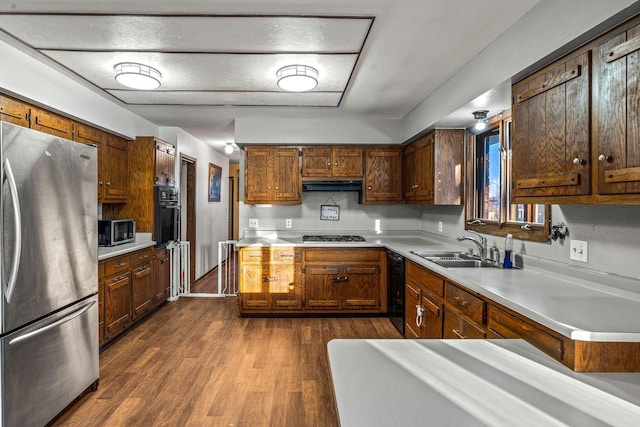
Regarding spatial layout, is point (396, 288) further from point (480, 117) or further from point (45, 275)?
point (45, 275)

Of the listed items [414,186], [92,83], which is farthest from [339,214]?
[92,83]

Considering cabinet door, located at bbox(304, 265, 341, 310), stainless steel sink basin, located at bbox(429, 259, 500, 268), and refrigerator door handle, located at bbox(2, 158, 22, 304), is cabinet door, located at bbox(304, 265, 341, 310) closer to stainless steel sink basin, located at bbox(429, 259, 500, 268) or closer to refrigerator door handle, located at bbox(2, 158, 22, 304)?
stainless steel sink basin, located at bbox(429, 259, 500, 268)

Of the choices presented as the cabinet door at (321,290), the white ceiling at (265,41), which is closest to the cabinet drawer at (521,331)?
the white ceiling at (265,41)

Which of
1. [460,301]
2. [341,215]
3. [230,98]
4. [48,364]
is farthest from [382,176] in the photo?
[48,364]

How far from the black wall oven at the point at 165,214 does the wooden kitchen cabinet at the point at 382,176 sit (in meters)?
2.42

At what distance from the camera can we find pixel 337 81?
9.34ft

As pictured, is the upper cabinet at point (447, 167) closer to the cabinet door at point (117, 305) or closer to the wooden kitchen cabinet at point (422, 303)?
the wooden kitchen cabinet at point (422, 303)

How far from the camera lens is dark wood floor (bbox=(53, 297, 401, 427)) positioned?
2.08 metres

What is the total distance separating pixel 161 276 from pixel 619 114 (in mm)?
4401

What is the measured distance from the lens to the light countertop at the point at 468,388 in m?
0.76

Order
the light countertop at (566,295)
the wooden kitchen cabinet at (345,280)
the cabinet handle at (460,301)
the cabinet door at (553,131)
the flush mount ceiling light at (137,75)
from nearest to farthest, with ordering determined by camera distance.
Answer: the light countertop at (566,295), the cabinet door at (553,131), the cabinet handle at (460,301), the flush mount ceiling light at (137,75), the wooden kitchen cabinet at (345,280)

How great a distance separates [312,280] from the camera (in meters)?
3.83

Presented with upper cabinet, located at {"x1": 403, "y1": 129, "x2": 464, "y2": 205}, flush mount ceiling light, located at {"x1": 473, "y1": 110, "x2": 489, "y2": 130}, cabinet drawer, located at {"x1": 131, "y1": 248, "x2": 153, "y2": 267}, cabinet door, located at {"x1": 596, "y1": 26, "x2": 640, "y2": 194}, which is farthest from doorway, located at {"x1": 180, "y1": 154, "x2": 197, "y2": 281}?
cabinet door, located at {"x1": 596, "y1": 26, "x2": 640, "y2": 194}

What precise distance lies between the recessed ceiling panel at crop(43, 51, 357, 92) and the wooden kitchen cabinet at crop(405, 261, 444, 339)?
1712mm
